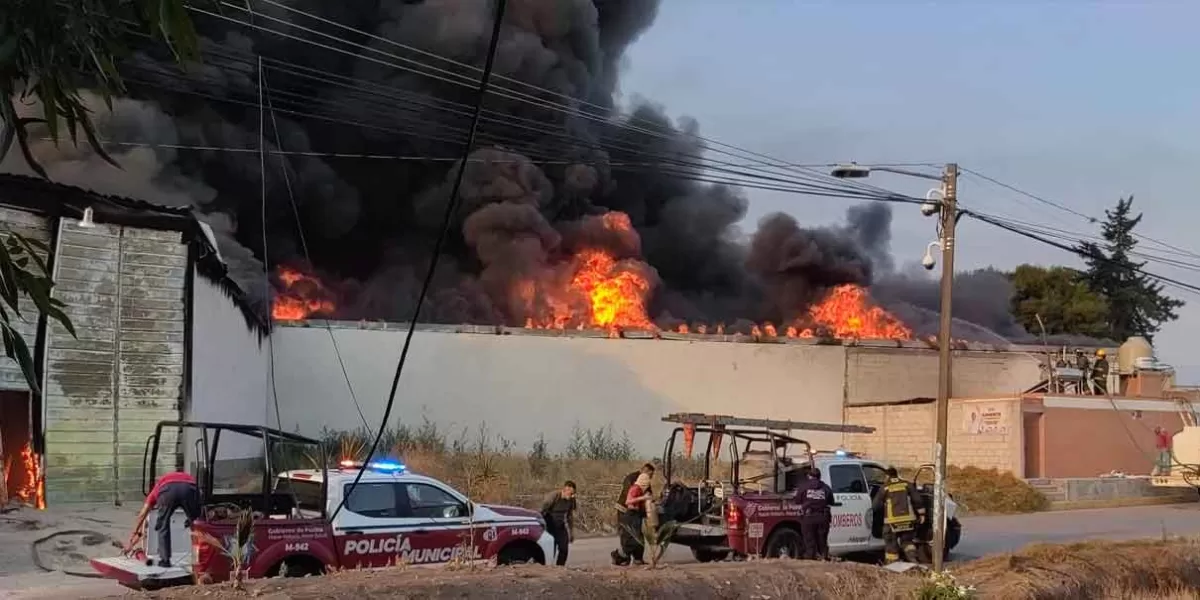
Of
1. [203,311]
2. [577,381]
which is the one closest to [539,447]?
[577,381]

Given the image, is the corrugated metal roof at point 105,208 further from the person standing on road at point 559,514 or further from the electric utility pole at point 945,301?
the electric utility pole at point 945,301

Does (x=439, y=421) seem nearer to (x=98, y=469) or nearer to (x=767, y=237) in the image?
(x=98, y=469)

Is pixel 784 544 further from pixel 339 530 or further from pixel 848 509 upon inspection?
pixel 339 530

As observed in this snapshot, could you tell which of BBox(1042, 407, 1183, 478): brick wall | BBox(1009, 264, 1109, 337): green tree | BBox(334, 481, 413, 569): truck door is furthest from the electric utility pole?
BBox(1009, 264, 1109, 337): green tree

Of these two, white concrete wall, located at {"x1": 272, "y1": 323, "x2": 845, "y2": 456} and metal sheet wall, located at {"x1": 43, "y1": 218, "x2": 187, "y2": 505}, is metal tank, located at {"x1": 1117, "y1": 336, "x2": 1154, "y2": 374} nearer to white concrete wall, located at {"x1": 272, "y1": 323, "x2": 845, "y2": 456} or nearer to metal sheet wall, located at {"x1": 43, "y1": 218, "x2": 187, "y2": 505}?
white concrete wall, located at {"x1": 272, "y1": 323, "x2": 845, "y2": 456}

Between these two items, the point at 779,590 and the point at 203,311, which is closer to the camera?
the point at 779,590

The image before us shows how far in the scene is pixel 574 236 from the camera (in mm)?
43344

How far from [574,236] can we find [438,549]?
3328 cm

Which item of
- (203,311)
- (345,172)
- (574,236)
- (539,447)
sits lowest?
(539,447)

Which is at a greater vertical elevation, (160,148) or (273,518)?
(160,148)

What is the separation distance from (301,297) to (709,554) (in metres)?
26.8

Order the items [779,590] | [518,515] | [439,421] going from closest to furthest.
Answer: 1. [779,590]
2. [518,515]
3. [439,421]

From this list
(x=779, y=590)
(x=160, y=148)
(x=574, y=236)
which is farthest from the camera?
(x=574, y=236)

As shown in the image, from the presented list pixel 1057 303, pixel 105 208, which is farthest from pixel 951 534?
pixel 1057 303
